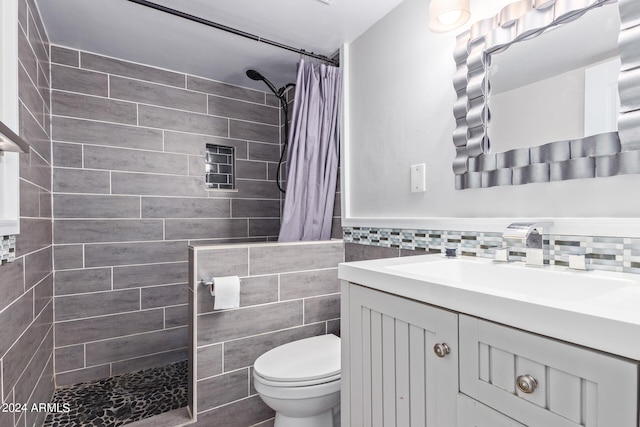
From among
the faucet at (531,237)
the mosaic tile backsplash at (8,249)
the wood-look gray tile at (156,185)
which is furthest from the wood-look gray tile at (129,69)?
the faucet at (531,237)

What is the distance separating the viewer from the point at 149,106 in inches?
95.1

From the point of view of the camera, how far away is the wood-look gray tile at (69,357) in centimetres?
212

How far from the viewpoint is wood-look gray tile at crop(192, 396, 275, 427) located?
1.70 meters

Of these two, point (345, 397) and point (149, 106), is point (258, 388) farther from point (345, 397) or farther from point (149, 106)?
point (149, 106)

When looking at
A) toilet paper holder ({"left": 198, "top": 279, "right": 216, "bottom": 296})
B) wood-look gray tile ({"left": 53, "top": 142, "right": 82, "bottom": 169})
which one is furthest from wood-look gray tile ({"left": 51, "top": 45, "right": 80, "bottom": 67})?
toilet paper holder ({"left": 198, "top": 279, "right": 216, "bottom": 296})

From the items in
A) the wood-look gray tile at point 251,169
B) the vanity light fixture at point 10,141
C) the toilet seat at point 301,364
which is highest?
the wood-look gray tile at point 251,169

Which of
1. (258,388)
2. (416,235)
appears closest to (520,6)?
(416,235)

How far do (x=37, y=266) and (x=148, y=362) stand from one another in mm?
1098

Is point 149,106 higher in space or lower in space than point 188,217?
higher

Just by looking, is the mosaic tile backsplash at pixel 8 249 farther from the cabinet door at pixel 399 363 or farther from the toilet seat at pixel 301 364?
the cabinet door at pixel 399 363

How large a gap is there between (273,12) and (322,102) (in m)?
0.59

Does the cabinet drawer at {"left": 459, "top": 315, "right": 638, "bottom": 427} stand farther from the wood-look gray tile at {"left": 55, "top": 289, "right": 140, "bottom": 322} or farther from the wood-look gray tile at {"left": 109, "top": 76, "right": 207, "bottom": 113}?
the wood-look gray tile at {"left": 109, "top": 76, "right": 207, "bottom": 113}

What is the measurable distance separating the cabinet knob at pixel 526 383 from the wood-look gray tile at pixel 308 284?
140cm

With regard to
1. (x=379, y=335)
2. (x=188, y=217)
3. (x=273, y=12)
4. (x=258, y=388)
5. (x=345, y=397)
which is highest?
(x=273, y=12)
